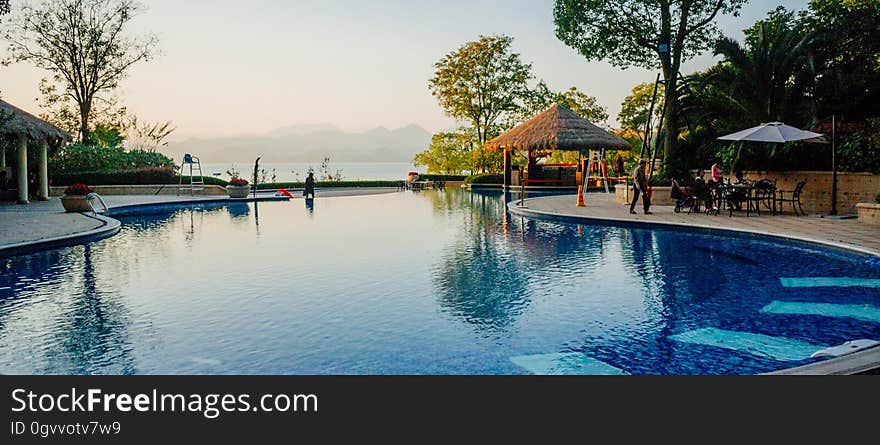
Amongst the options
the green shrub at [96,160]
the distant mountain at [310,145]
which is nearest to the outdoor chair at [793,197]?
the green shrub at [96,160]

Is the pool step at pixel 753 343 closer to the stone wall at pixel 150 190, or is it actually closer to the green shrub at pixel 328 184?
the stone wall at pixel 150 190

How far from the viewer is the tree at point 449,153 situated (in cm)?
4011

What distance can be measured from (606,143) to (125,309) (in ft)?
80.6

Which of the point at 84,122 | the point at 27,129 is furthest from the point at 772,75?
the point at 84,122

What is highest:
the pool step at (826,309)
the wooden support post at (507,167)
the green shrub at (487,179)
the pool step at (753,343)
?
the wooden support post at (507,167)

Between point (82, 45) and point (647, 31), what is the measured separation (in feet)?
88.0

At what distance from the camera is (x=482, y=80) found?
3947cm

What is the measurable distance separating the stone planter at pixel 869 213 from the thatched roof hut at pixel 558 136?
50.3ft

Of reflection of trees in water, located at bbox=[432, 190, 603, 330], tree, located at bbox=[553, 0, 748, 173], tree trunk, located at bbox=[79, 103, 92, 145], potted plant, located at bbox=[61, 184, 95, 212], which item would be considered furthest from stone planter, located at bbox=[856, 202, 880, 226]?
tree trunk, located at bbox=[79, 103, 92, 145]

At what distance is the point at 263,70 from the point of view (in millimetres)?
33875

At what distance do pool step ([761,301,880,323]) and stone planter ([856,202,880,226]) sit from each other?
7384 millimetres

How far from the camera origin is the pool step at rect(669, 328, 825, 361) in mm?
5602
